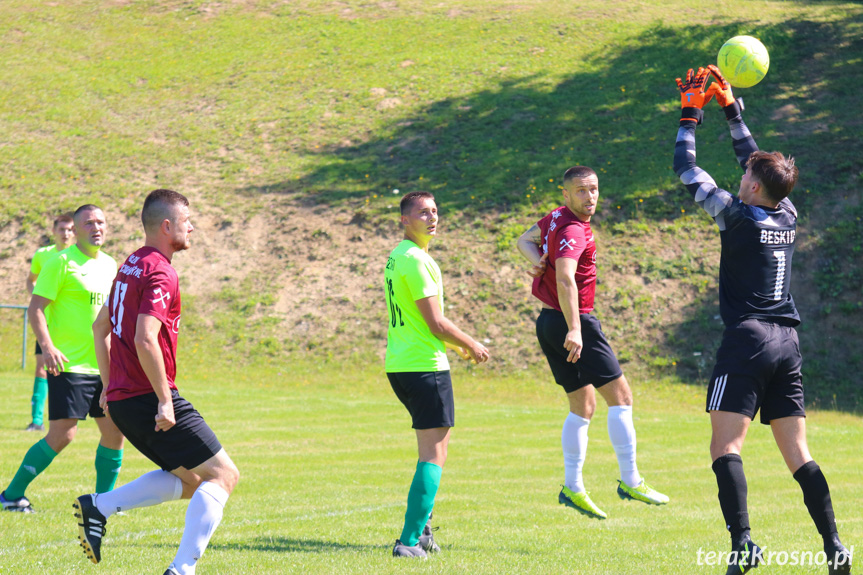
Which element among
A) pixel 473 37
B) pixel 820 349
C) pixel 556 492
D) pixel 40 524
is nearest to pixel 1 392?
pixel 40 524

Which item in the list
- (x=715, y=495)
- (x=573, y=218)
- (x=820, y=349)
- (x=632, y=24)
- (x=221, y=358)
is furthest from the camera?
(x=632, y=24)

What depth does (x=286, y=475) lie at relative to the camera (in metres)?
9.84

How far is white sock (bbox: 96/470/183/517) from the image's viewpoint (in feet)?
16.5

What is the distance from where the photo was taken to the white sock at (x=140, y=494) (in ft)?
16.5

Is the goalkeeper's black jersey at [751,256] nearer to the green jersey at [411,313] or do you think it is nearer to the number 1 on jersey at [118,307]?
the green jersey at [411,313]

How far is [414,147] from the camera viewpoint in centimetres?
2642

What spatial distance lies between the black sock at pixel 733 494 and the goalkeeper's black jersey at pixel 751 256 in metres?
0.89

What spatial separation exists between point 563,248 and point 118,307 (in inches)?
129

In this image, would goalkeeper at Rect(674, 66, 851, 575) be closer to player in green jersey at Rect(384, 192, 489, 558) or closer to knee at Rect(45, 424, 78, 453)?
player in green jersey at Rect(384, 192, 489, 558)

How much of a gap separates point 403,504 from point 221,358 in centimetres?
1274

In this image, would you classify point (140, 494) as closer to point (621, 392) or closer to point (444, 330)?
point (444, 330)

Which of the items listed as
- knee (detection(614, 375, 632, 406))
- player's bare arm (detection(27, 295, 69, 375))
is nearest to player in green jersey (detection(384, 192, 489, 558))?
knee (detection(614, 375, 632, 406))

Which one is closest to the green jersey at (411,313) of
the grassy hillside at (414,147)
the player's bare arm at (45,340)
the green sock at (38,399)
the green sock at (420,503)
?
the green sock at (420,503)

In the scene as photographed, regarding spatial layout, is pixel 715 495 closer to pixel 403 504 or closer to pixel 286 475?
pixel 403 504
